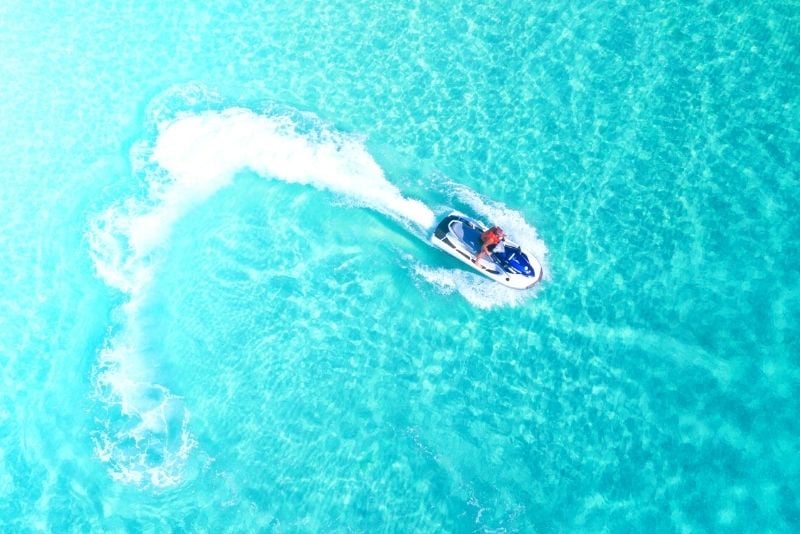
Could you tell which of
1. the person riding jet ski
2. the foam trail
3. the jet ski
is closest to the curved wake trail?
the foam trail

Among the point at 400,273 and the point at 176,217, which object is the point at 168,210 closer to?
the point at 176,217

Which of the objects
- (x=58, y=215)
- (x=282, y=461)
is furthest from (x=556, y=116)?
(x=58, y=215)

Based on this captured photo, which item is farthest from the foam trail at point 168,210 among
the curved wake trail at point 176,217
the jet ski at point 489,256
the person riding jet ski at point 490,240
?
the person riding jet ski at point 490,240

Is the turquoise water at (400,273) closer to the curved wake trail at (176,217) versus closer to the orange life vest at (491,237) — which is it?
the curved wake trail at (176,217)

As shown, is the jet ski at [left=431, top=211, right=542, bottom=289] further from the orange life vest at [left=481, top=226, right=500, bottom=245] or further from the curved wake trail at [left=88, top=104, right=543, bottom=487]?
the curved wake trail at [left=88, top=104, right=543, bottom=487]

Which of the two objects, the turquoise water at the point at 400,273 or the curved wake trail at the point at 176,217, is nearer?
the turquoise water at the point at 400,273

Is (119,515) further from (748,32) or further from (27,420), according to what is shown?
(748,32)
